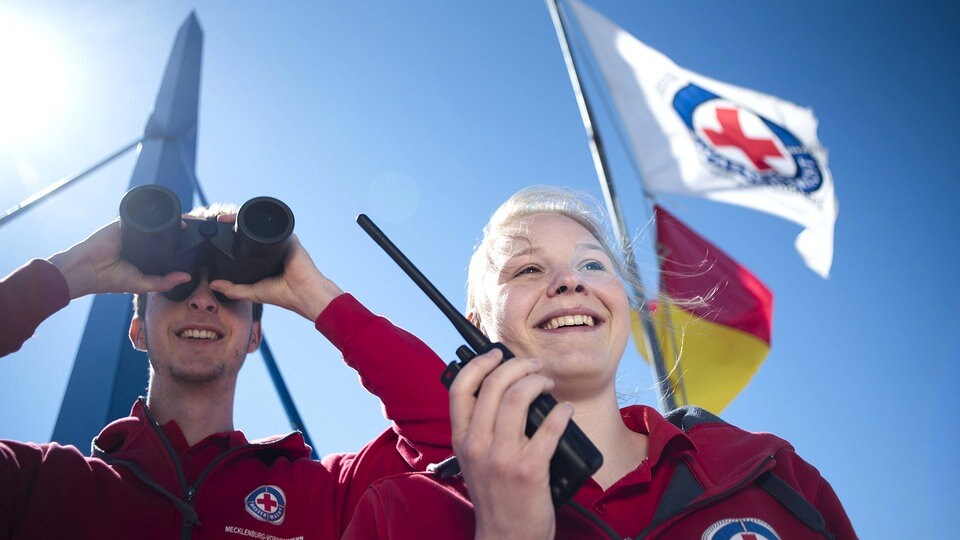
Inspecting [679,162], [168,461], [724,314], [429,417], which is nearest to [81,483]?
[168,461]

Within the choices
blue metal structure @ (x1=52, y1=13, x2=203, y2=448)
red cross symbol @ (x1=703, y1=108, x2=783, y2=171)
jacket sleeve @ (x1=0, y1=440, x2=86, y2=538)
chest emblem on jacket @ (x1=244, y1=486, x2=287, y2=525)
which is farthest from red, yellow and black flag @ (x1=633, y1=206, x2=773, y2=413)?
jacket sleeve @ (x1=0, y1=440, x2=86, y2=538)

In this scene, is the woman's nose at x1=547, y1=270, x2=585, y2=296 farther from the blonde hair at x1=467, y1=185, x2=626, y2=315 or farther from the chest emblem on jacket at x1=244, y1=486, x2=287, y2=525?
the chest emblem on jacket at x1=244, y1=486, x2=287, y2=525

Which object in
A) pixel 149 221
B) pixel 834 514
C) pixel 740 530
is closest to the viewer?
pixel 740 530

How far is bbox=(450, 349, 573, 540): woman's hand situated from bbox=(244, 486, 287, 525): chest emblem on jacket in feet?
3.55

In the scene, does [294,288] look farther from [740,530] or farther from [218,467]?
[740,530]

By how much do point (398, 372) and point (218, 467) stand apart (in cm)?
53

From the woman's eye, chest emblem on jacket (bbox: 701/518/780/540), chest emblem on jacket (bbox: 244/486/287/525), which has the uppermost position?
the woman's eye

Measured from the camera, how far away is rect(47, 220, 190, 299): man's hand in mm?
1731

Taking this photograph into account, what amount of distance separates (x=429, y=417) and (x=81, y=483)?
83 cm

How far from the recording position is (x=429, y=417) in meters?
1.81

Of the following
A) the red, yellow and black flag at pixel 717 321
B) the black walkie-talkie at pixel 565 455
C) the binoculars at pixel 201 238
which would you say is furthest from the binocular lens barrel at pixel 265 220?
the red, yellow and black flag at pixel 717 321

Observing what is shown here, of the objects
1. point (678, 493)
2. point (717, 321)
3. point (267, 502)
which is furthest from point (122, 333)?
point (717, 321)

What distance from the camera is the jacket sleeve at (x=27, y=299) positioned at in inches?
59.7

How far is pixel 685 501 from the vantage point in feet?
3.87
